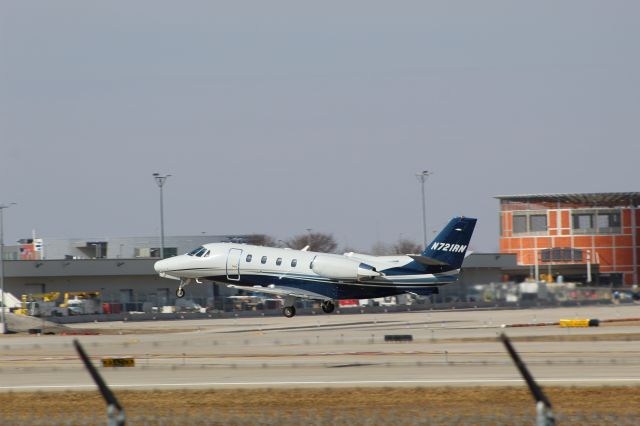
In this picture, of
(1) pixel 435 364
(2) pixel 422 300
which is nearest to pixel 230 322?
(2) pixel 422 300

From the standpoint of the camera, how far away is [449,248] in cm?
6266

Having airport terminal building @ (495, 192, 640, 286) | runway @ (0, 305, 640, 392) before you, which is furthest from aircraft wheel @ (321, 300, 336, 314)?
airport terminal building @ (495, 192, 640, 286)

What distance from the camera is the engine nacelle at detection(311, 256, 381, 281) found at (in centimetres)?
6328

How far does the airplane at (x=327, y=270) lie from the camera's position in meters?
62.5

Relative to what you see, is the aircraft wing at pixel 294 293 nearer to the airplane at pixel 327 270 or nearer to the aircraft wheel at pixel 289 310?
the airplane at pixel 327 270

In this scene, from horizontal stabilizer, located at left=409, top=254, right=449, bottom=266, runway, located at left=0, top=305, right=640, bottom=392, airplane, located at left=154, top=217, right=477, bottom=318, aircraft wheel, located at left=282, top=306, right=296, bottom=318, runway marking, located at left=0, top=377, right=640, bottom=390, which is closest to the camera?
runway marking, located at left=0, top=377, right=640, bottom=390

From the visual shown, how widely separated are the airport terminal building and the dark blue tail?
227 ft

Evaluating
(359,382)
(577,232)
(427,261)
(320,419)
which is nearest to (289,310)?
(427,261)

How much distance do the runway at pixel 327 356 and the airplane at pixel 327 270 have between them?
2.14 meters

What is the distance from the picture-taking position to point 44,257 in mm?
116375

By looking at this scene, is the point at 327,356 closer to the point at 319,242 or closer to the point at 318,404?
the point at 318,404

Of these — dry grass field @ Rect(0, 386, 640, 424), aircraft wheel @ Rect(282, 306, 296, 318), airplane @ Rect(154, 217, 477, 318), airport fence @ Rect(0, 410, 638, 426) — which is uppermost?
airplane @ Rect(154, 217, 477, 318)

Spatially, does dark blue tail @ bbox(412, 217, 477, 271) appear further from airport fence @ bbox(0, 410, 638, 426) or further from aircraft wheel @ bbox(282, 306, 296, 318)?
airport fence @ bbox(0, 410, 638, 426)

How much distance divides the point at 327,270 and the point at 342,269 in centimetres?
94
